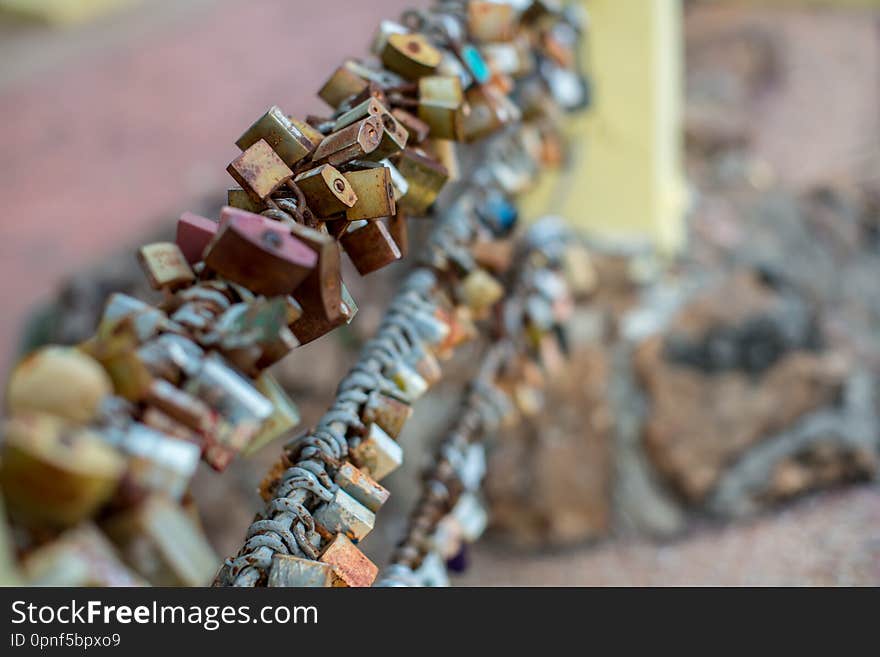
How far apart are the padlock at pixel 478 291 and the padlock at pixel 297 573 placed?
43cm

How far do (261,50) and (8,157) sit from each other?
1134 mm

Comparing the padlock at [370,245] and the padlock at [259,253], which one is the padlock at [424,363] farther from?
the padlock at [259,253]

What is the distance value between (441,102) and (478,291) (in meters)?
0.23

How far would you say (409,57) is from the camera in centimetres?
79

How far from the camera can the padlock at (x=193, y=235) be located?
59 centimetres

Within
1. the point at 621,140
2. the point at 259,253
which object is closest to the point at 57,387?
the point at 259,253

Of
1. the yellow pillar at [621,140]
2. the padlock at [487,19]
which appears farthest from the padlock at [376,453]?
the yellow pillar at [621,140]

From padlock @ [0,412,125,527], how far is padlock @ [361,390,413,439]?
29 centimetres

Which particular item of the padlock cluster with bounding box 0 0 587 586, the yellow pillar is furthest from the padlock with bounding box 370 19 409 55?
the yellow pillar

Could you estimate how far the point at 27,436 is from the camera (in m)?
0.39

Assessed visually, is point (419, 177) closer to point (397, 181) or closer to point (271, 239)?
point (397, 181)

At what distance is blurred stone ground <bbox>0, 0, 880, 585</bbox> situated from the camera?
1.49m
